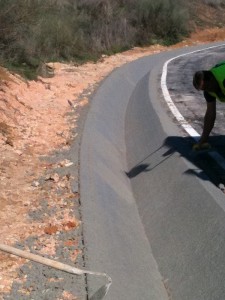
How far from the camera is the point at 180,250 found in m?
5.80

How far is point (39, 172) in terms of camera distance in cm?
776

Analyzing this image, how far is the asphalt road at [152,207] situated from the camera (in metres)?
5.18

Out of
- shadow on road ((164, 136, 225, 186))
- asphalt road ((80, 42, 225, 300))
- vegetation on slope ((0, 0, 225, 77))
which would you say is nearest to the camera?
asphalt road ((80, 42, 225, 300))

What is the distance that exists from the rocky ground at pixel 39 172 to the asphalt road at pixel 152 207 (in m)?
0.20

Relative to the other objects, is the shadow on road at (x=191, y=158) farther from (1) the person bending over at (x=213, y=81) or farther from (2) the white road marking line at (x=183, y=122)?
(1) the person bending over at (x=213, y=81)

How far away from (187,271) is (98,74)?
471 inches

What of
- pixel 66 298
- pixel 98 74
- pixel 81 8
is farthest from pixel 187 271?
pixel 81 8

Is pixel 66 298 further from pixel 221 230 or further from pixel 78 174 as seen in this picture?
pixel 78 174

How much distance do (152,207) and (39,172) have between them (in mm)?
1638

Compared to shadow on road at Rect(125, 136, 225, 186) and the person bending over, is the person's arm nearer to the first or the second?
the person bending over

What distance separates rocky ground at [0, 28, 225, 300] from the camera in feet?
17.2

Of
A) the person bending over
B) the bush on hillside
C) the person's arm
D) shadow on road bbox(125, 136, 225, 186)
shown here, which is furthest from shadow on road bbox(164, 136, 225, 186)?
the bush on hillside

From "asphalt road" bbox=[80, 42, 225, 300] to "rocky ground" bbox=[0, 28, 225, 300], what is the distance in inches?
7.7

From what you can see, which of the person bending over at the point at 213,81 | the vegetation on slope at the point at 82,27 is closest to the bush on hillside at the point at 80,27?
the vegetation on slope at the point at 82,27
